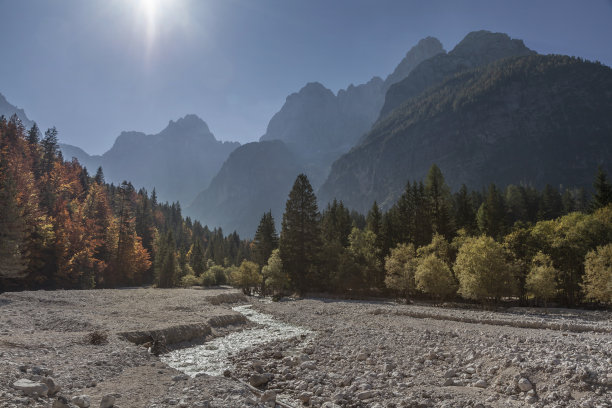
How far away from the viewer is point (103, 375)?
12.3 m

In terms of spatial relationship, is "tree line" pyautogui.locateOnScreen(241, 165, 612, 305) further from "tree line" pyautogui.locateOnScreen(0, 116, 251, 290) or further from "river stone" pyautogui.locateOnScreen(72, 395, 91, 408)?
"river stone" pyautogui.locateOnScreen(72, 395, 91, 408)

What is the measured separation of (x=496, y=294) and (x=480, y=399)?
3216cm

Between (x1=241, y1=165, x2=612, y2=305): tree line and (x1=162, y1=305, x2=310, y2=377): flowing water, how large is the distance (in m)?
22.8

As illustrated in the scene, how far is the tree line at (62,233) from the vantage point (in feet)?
141

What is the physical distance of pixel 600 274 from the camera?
116ft

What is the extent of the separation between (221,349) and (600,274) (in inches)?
1598

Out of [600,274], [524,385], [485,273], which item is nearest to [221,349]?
[524,385]

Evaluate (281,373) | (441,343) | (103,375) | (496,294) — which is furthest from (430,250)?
(103,375)

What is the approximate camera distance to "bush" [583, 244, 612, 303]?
34.3m

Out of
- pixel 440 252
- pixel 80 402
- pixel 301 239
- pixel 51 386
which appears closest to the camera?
pixel 80 402

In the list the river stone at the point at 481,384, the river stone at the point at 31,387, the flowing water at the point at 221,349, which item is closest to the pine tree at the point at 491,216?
the flowing water at the point at 221,349

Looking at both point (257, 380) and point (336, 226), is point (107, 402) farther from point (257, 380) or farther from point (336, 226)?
point (336, 226)

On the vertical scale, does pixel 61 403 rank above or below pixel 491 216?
below

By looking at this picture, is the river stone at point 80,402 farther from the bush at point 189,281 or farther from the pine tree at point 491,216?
the bush at point 189,281
